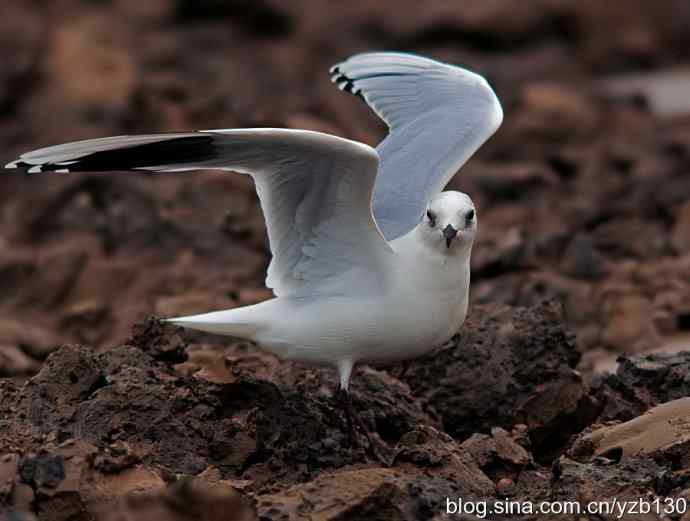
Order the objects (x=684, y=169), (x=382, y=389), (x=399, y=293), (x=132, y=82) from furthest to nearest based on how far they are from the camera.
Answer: (x=132, y=82) < (x=684, y=169) < (x=382, y=389) < (x=399, y=293)

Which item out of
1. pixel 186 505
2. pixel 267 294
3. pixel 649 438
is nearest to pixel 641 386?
pixel 649 438

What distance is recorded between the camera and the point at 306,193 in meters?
7.73

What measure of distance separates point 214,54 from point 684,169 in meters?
8.42

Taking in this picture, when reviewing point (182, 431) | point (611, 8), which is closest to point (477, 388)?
point (182, 431)

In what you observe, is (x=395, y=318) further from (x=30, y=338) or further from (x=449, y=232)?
(x=30, y=338)

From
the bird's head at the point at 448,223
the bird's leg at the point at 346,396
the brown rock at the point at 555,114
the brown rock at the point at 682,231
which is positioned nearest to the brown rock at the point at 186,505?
the bird's leg at the point at 346,396

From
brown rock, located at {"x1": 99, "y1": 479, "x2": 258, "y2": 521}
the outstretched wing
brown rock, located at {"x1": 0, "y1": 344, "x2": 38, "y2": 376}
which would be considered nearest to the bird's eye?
the outstretched wing

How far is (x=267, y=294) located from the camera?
1188 centimetres

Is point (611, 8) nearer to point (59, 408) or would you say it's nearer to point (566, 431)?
point (566, 431)

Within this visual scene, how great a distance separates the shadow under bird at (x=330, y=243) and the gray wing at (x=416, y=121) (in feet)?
0.24

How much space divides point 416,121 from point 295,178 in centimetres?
201

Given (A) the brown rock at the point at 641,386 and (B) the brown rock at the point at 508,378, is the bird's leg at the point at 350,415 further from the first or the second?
(A) the brown rock at the point at 641,386

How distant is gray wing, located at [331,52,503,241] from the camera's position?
8.50 metres

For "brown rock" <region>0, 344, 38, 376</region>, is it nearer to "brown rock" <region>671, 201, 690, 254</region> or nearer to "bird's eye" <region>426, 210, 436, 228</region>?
"bird's eye" <region>426, 210, 436, 228</region>
